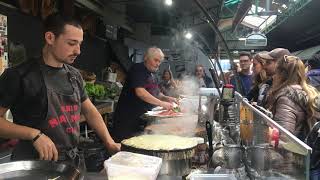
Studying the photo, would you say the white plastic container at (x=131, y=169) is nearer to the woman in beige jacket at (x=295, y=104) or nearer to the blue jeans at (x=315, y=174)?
the blue jeans at (x=315, y=174)

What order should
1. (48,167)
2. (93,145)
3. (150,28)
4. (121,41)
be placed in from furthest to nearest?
(150,28)
(121,41)
(93,145)
(48,167)

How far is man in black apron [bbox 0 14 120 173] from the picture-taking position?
2178 millimetres

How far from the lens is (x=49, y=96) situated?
2.25m

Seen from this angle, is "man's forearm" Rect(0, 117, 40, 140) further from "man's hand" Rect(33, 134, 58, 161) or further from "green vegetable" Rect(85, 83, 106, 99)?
"green vegetable" Rect(85, 83, 106, 99)

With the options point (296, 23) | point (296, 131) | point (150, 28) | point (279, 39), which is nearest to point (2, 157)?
point (296, 131)

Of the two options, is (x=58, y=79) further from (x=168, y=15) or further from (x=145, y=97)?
(x=168, y=15)

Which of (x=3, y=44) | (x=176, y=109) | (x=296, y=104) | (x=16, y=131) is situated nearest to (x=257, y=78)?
(x=176, y=109)

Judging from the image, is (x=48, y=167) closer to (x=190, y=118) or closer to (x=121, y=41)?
(x=190, y=118)

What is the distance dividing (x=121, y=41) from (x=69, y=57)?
29.4ft

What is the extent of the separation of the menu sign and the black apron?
2326mm

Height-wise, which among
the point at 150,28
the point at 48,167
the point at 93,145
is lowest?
the point at 93,145

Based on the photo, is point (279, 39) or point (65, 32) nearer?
point (65, 32)

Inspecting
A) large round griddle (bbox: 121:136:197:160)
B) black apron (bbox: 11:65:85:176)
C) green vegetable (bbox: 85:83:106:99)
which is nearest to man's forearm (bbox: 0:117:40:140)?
black apron (bbox: 11:65:85:176)

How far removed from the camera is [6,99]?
85.0 inches
